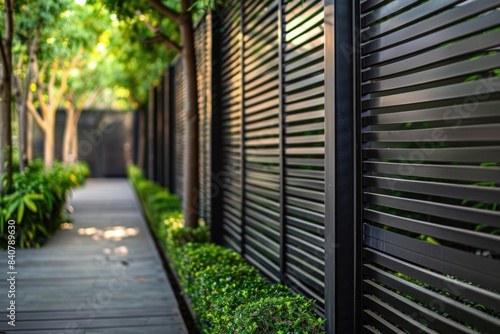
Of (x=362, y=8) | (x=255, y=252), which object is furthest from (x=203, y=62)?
(x=362, y=8)

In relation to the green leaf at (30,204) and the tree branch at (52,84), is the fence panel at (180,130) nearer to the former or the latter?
the green leaf at (30,204)

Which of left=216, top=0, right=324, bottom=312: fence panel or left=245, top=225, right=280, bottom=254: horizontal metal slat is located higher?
left=216, top=0, right=324, bottom=312: fence panel

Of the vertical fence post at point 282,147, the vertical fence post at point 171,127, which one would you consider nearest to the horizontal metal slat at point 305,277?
the vertical fence post at point 282,147

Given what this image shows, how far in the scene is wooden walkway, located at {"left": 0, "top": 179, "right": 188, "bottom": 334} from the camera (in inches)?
Answer: 171

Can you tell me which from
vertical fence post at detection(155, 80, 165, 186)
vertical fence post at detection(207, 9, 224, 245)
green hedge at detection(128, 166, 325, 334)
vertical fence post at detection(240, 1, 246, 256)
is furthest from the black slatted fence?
vertical fence post at detection(155, 80, 165, 186)

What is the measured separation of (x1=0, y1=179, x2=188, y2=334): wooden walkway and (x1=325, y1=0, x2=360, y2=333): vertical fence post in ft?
6.57

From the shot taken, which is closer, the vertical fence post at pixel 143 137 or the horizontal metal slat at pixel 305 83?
the horizontal metal slat at pixel 305 83

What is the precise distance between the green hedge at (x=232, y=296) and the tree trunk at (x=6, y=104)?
2.52 metres

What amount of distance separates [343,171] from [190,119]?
397 cm

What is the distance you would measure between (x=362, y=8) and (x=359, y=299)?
4.52ft

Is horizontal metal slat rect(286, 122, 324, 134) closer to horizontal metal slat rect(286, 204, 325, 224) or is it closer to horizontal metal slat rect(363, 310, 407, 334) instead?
horizontal metal slat rect(286, 204, 325, 224)

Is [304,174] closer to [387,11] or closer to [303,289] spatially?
[303,289]

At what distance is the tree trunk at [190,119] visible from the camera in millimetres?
6148

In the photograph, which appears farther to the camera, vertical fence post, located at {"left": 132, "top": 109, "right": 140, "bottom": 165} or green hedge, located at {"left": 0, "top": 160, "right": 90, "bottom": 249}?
vertical fence post, located at {"left": 132, "top": 109, "right": 140, "bottom": 165}
